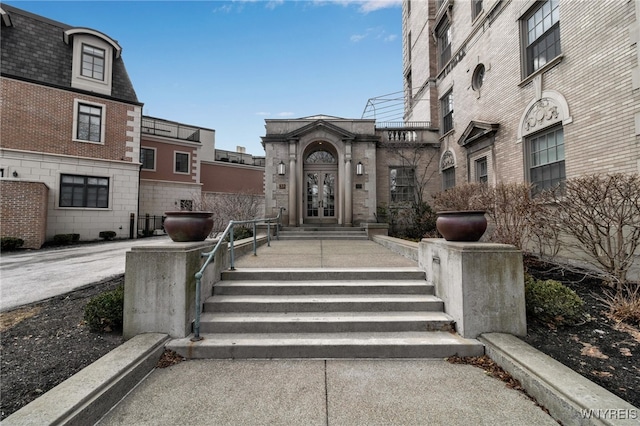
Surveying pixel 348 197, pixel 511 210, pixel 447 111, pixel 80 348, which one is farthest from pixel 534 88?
pixel 80 348

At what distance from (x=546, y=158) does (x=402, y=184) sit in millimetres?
5911

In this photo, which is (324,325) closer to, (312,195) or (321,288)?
(321,288)

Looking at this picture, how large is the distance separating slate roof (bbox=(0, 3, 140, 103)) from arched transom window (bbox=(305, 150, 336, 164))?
1066 cm

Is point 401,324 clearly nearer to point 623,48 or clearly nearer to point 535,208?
point 535,208

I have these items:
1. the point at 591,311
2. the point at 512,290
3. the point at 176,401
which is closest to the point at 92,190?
the point at 176,401

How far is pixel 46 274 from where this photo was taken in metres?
5.93

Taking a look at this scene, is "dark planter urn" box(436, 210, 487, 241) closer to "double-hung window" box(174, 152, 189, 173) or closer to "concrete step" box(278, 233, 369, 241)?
"concrete step" box(278, 233, 369, 241)

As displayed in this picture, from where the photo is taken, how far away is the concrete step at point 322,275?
4223 mm

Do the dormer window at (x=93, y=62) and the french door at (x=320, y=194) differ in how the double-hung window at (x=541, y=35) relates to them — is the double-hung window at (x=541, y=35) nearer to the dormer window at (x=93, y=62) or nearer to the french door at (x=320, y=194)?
the french door at (x=320, y=194)

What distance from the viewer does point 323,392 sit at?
238cm

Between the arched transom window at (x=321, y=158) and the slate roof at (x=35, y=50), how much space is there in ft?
35.0

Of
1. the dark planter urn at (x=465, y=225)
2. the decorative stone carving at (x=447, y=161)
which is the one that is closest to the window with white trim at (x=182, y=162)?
the decorative stone carving at (x=447, y=161)

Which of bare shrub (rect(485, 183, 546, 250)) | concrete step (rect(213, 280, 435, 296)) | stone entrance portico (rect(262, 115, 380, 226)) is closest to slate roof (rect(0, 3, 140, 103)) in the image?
stone entrance portico (rect(262, 115, 380, 226))

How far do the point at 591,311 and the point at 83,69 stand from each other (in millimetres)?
19249
